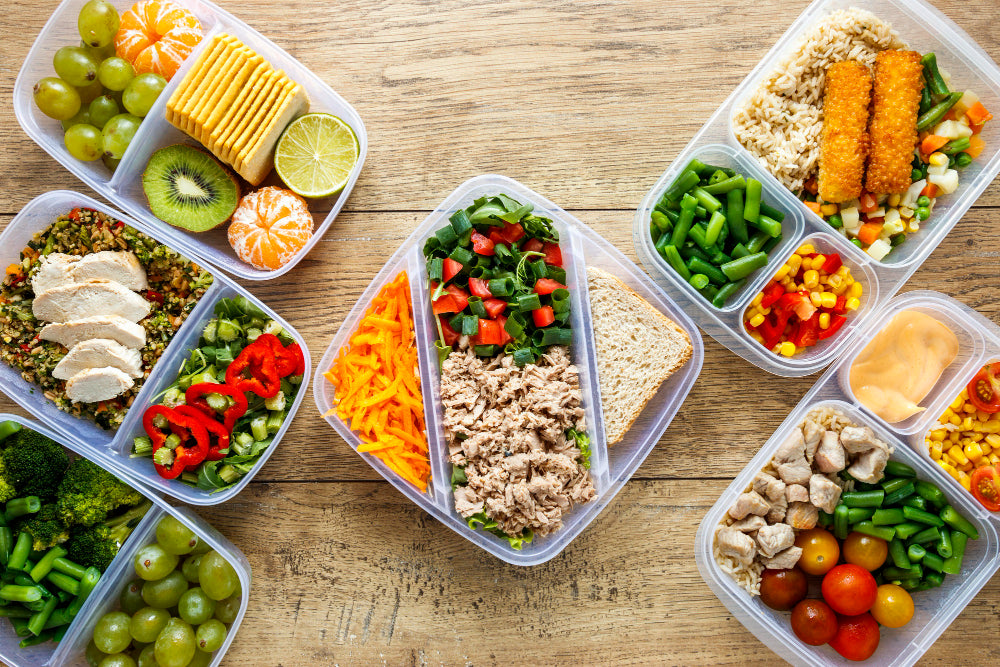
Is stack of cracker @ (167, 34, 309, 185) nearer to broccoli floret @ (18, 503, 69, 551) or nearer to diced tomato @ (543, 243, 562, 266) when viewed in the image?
diced tomato @ (543, 243, 562, 266)

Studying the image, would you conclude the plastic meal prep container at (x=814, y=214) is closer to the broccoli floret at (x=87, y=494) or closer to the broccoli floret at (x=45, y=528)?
the broccoli floret at (x=87, y=494)

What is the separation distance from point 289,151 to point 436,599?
1528mm

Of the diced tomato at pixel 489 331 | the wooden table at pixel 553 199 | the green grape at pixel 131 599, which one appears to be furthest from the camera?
the wooden table at pixel 553 199

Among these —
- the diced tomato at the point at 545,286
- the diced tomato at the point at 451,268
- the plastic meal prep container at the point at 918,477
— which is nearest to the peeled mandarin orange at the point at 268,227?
the diced tomato at the point at 451,268

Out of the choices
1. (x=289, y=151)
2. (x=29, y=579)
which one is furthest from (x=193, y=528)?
(x=289, y=151)

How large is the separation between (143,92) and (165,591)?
1.52m

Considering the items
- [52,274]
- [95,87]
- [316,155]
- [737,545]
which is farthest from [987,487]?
[95,87]

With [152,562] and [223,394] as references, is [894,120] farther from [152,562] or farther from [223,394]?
[152,562]

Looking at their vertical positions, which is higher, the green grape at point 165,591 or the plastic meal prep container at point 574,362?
the plastic meal prep container at point 574,362

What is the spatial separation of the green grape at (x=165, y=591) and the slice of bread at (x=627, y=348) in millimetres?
1408

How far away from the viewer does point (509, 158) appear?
210 centimetres

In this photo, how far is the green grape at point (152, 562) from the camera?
186cm

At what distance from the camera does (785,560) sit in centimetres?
190

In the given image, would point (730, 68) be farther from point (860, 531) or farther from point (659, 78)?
point (860, 531)
